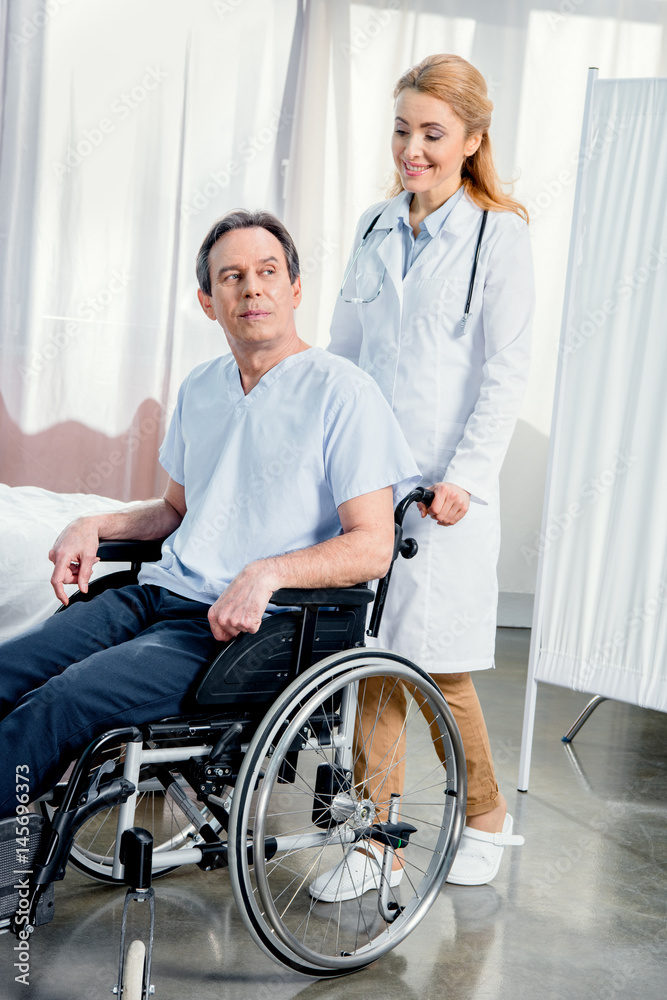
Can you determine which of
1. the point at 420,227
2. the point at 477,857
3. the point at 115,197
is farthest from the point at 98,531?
the point at 115,197

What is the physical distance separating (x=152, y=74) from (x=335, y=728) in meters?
3.49

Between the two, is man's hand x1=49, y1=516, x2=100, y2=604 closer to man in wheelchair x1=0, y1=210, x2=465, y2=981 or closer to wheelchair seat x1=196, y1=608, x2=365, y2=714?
man in wheelchair x1=0, y1=210, x2=465, y2=981

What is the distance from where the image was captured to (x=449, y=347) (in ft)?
6.32

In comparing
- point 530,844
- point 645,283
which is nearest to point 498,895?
point 530,844

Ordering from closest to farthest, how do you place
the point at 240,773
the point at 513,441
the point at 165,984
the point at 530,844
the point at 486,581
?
the point at 240,773 → the point at 165,984 → the point at 486,581 → the point at 530,844 → the point at 513,441

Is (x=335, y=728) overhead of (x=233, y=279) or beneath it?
beneath

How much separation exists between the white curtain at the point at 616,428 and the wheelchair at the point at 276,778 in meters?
0.76

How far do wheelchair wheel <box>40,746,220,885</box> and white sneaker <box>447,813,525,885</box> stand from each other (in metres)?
0.52

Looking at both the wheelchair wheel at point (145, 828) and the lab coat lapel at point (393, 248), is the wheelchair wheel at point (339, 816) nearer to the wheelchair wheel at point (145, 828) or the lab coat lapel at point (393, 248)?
the wheelchair wheel at point (145, 828)

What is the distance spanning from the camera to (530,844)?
7.49 feet

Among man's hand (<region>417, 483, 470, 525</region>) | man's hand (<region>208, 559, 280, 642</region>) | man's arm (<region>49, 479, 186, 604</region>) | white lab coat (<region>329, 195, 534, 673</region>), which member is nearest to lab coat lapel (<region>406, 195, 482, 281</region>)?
white lab coat (<region>329, 195, 534, 673</region>)

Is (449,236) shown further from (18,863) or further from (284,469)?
(18,863)

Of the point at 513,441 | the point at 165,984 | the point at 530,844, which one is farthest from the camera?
the point at 513,441

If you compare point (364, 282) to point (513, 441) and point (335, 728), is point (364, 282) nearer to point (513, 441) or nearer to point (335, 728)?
point (335, 728)
